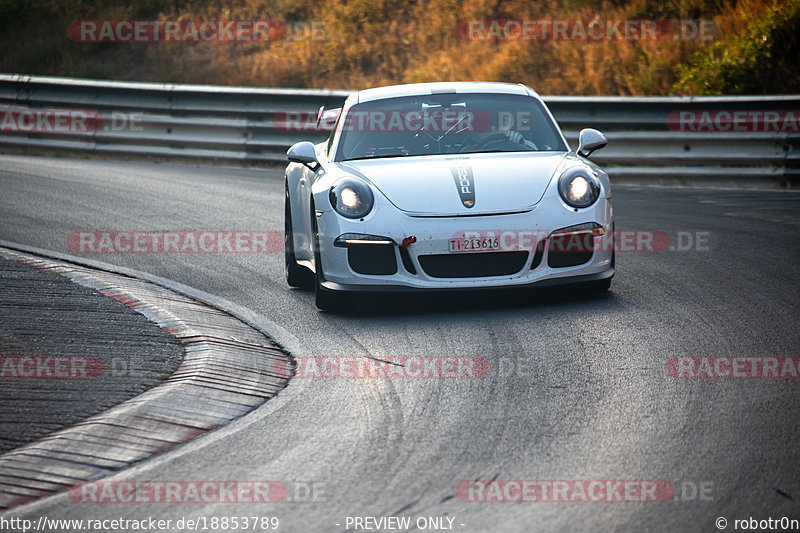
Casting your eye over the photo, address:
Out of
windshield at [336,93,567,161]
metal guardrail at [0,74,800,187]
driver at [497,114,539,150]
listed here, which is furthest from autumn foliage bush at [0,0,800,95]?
driver at [497,114,539,150]

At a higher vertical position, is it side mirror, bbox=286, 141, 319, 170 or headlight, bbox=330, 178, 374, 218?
side mirror, bbox=286, 141, 319, 170

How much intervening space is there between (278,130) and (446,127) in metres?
7.64

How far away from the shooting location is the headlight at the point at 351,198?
6.92 m

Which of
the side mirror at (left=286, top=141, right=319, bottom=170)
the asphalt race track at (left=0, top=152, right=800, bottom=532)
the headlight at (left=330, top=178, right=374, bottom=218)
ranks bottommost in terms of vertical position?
the asphalt race track at (left=0, top=152, right=800, bottom=532)

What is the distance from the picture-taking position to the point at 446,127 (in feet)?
26.3

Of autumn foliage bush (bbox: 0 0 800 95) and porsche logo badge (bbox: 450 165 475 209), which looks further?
autumn foliage bush (bbox: 0 0 800 95)

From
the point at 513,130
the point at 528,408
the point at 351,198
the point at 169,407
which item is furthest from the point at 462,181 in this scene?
the point at 169,407

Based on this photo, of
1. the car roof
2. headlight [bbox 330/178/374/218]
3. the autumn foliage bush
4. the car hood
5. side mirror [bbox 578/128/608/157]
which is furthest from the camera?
the autumn foliage bush

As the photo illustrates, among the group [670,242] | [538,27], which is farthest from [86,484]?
[538,27]

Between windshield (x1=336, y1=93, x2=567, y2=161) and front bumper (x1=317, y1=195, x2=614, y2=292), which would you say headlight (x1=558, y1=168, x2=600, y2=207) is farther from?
windshield (x1=336, y1=93, x2=567, y2=161)

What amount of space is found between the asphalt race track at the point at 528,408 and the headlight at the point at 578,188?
634 millimetres

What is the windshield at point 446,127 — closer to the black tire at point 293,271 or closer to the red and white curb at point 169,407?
the black tire at point 293,271

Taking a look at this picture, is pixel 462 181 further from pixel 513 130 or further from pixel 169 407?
pixel 169 407

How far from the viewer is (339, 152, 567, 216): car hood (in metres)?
6.81
